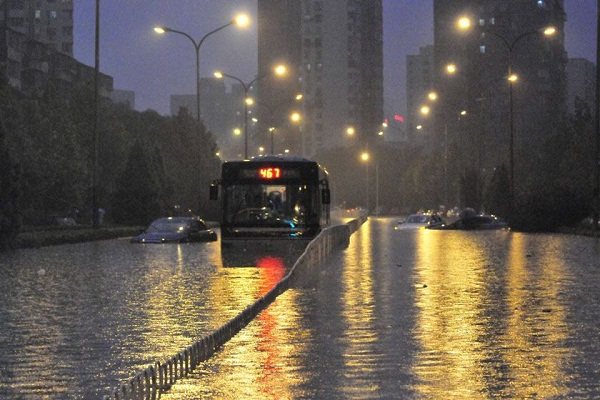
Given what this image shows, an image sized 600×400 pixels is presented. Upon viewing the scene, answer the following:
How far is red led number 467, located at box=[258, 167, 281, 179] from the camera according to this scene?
41219mm

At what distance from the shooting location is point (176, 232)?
54031 millimetres

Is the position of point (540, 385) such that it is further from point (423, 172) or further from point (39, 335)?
point (423, 172)

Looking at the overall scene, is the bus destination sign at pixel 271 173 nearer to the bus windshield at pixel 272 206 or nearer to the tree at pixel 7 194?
the bus windshield at pixel 272 206

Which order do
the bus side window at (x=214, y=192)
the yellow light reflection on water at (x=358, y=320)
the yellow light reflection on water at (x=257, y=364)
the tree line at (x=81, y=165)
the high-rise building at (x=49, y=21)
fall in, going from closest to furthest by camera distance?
the yellow light reflection on water at (x=257, y=364)
the yellow light reflection on water at (x=358, y=320)
the bus side window at (x=214, y=192)
the tree line at (x=81, y=165)
the high-rise building at (x=49, y=21)

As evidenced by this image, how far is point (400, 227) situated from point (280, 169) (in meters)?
36.1

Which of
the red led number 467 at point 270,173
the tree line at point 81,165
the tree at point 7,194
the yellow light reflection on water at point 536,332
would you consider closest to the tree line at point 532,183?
the tree line at point 81,165

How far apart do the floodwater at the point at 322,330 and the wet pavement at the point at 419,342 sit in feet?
0.07

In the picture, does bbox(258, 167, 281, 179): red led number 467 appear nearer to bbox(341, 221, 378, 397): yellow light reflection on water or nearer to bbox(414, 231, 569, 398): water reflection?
bbox(341, 221, 378, 397): yellow light reflection on water

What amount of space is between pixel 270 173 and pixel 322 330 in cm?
2461

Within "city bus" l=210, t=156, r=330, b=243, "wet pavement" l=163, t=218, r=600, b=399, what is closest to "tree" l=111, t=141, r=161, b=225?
"city bus" l=210, t=156, r=330, b=243

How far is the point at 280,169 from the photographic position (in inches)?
1626

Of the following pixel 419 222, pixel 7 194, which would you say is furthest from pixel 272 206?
pixel 419 222

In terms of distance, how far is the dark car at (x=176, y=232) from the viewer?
5394cm

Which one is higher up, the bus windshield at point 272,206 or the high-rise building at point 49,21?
the high-rise building at point 49,21
